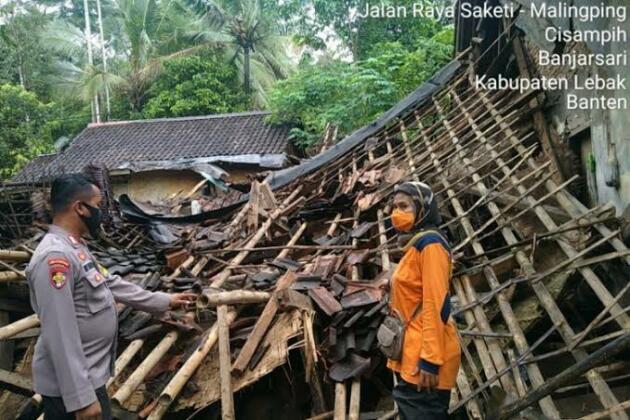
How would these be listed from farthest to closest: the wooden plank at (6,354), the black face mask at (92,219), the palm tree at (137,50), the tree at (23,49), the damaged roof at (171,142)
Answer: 1. the palm tree at (137,50)
2. the tree at (23,49)
3. the damaged roof at (171,142)
4. the wooden plank at (6,354)
5. the black face mask at (92,219)

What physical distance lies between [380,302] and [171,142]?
1445 centimetres

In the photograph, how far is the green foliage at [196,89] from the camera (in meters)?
18.7

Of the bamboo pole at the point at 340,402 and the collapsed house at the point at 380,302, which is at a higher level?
the collapsed house at the point at 380,302

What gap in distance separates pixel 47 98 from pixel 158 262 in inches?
782

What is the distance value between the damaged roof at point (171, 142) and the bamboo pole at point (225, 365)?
439 inches

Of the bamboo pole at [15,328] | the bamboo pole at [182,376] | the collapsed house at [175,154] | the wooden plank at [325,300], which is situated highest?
the collapsed house at [175,154]

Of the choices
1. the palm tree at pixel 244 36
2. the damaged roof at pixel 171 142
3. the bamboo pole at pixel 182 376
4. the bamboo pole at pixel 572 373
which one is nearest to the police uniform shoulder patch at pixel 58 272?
the bamboo pole at pixel 182 376

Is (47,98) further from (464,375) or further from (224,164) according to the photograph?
(464,375)

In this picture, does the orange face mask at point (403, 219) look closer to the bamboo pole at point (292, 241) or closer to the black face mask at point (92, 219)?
the black face mask at point (92, 219)

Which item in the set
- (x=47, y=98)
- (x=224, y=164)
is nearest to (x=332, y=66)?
(x=224, y=164)

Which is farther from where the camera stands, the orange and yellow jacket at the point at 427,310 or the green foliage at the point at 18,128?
the green foliage at the point at 18,128

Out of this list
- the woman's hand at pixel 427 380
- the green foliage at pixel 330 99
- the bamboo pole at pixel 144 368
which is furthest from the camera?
the green foliage at pixel 330 99

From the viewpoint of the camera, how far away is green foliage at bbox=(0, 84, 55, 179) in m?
16.5

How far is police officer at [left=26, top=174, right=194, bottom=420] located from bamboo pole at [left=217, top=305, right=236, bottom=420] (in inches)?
32.6
